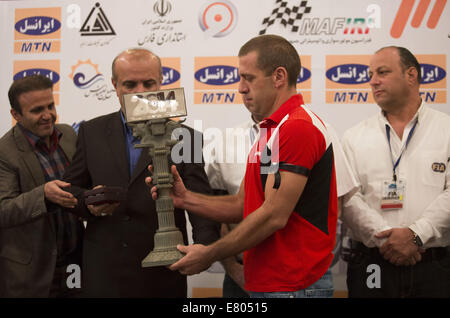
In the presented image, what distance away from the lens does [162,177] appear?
2.33 metres

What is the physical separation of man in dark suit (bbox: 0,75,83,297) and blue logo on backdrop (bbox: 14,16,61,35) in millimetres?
723

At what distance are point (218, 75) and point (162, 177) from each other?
5.51 ft

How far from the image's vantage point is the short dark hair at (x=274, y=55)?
2.51 m

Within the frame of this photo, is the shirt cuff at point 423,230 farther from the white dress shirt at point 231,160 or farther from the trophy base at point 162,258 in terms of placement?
the trophy base at point 162,258

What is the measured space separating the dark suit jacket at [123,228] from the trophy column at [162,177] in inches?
11.6

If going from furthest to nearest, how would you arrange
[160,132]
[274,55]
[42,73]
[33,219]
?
[42,73] < [33,219] < [274,55] < [160,132]

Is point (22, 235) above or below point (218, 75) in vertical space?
below

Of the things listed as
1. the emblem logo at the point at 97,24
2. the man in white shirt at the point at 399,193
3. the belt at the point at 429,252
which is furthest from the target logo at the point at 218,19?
the belt at the point at 429,252

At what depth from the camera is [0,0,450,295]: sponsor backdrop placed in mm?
3738

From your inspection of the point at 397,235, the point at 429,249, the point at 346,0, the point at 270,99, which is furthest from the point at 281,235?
the point at 346,0

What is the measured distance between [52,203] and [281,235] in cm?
135

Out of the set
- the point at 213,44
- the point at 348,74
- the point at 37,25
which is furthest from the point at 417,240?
the point at 37,25

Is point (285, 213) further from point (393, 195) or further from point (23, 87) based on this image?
point (23, 87)
